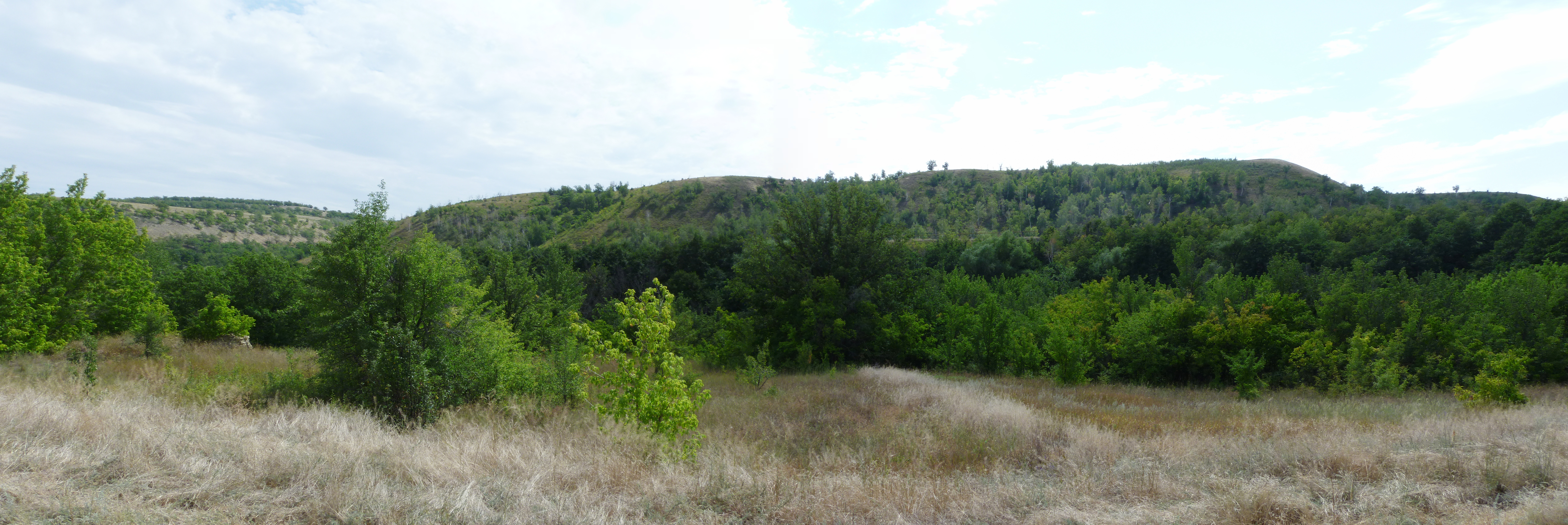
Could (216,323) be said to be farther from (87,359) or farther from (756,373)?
(756,373)

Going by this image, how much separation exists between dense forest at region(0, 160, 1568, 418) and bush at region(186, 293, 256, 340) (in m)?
0.21

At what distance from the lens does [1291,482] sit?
579 cm

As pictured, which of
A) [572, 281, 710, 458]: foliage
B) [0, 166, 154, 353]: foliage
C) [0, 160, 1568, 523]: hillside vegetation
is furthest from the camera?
[0, 166, 154, 353]: foliage

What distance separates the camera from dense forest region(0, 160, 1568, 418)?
32.9 feet

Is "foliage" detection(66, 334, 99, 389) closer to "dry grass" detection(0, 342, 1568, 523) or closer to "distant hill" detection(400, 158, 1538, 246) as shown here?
"dry grass" detection(0, 342, 1568, 523)

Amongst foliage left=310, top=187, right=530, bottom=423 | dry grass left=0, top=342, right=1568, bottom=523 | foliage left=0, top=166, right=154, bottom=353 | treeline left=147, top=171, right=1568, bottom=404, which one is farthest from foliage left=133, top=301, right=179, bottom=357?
foliage left=310, top=187, right=530, bottom=423

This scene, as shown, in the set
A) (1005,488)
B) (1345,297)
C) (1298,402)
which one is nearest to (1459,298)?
(1345,297)

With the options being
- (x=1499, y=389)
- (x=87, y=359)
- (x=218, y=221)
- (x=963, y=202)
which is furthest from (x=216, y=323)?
(x=218, y=221)

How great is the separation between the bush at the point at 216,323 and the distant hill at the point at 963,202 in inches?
2984

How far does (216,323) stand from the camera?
22.4 metres

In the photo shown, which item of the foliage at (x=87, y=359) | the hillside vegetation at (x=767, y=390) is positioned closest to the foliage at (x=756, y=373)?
the hillside vegetation at (x=767, y=390)

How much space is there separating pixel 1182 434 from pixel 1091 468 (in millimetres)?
2676

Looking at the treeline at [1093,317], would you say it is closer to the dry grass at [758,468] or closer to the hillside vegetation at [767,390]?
the hillside vegetation at [767,390]

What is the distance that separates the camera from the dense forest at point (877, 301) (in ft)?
32.9
